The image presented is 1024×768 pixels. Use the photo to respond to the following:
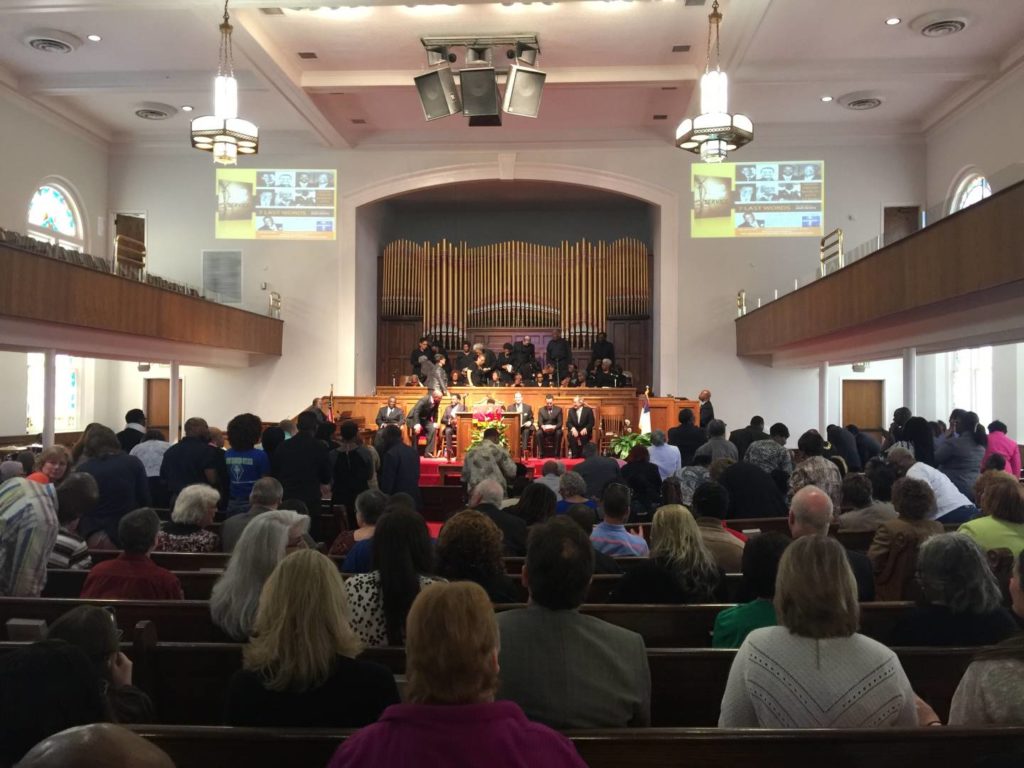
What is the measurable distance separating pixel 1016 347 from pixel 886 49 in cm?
444

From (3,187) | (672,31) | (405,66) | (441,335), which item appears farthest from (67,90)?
(672,31)

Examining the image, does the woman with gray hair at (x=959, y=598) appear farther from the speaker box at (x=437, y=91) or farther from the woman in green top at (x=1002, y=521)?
the speaker box at (x=437, y=91)

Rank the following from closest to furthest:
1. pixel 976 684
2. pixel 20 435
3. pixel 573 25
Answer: pixel 976 684
pixel 573 25
pixel 20 435

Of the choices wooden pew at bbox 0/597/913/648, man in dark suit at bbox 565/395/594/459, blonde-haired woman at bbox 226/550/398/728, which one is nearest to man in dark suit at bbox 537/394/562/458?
man in dark suit at bbox 565/395/594/459

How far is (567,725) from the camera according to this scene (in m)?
2.07

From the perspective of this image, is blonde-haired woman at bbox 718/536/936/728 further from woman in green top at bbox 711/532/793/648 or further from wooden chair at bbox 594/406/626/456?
wooden chair at bbox 594/406/626/456

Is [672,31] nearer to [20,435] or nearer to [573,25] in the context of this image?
[573,25]

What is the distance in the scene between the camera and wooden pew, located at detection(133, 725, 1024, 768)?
6.14 ft

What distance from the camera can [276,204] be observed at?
51.4ft

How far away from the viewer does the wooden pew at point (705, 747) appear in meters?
1.87

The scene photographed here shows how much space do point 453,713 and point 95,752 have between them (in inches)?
24.6

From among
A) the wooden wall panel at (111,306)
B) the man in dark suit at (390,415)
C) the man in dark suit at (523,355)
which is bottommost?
the man in dark suit at (390,415)

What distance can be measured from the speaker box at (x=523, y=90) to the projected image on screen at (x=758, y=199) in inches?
204

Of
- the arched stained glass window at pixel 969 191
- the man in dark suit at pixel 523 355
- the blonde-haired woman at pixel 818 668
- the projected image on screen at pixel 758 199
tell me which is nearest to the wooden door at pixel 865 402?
the projected image on screen at pixel 758 199
